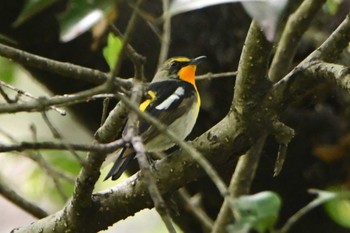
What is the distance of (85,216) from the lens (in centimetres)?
203

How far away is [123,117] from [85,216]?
0.43 m

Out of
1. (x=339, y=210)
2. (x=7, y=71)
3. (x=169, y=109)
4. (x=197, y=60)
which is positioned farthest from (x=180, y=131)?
(x=339, y=210)

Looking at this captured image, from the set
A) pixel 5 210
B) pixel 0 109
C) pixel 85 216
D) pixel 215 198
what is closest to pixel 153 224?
pixel 5 210

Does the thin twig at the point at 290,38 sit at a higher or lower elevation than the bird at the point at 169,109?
lower

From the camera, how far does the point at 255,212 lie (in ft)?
2.86

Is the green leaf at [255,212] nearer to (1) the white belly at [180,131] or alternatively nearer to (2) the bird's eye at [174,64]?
(1) the white belly at [180,131]

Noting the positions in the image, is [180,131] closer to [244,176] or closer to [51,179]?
[244,176]

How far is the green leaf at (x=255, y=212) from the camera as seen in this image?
33.6 inches

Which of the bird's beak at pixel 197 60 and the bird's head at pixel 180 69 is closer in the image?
the bird's beak at pixel 197 60

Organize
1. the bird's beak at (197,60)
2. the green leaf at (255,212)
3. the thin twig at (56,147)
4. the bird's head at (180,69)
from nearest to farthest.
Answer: the green leaf at (255,212)
the thin twig at (56,147)
the bird's beak at (197,60)
the bird's head at (180,69)

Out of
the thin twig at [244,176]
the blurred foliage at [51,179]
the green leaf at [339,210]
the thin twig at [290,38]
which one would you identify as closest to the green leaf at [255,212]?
the green leaf at [339,210]

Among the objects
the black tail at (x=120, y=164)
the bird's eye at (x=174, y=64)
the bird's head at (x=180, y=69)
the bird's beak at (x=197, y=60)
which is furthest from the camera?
the bird's eye at (x=174, y=64)

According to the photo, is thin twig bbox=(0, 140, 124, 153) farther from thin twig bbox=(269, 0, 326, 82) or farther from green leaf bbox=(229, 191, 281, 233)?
thin twig bbox=(269, 0, 326, 82)

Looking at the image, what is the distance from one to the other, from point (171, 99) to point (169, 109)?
8 centimetres
